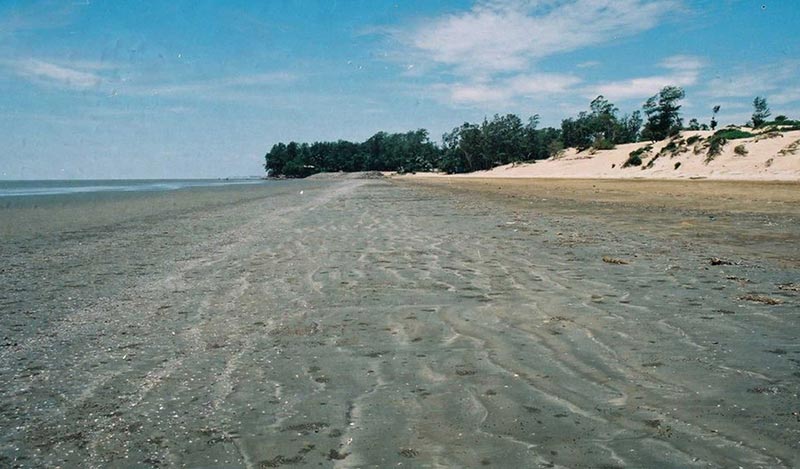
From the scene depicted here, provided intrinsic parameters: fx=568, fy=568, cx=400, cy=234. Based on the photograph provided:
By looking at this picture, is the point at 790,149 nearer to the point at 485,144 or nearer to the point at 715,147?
the point at 715,147

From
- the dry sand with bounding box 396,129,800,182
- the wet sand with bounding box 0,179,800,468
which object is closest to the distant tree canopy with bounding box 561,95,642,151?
the dry sand with bounding box 396,129,800,182

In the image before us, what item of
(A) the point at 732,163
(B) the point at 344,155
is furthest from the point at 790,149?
(B) the point at 344,155

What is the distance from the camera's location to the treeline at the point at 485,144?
76.8 m

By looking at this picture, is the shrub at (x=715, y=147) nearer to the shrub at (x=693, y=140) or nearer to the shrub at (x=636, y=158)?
the shrub at (x=693, y=140)

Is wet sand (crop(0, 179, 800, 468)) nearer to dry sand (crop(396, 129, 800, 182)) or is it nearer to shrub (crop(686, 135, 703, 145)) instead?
dry sand (crop(396, 129, 800, 182))

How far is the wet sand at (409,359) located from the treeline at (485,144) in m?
64.8

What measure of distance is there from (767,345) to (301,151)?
196 metres

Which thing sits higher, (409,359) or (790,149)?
(790,149)

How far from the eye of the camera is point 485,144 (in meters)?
121

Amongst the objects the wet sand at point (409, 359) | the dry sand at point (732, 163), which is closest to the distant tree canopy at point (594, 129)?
the dry sand at point (732, 163)

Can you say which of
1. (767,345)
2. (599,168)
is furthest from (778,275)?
(599,168)

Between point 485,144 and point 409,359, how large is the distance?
11956 cm

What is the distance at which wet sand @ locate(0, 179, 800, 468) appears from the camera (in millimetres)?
2818

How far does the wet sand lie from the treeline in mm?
64758
